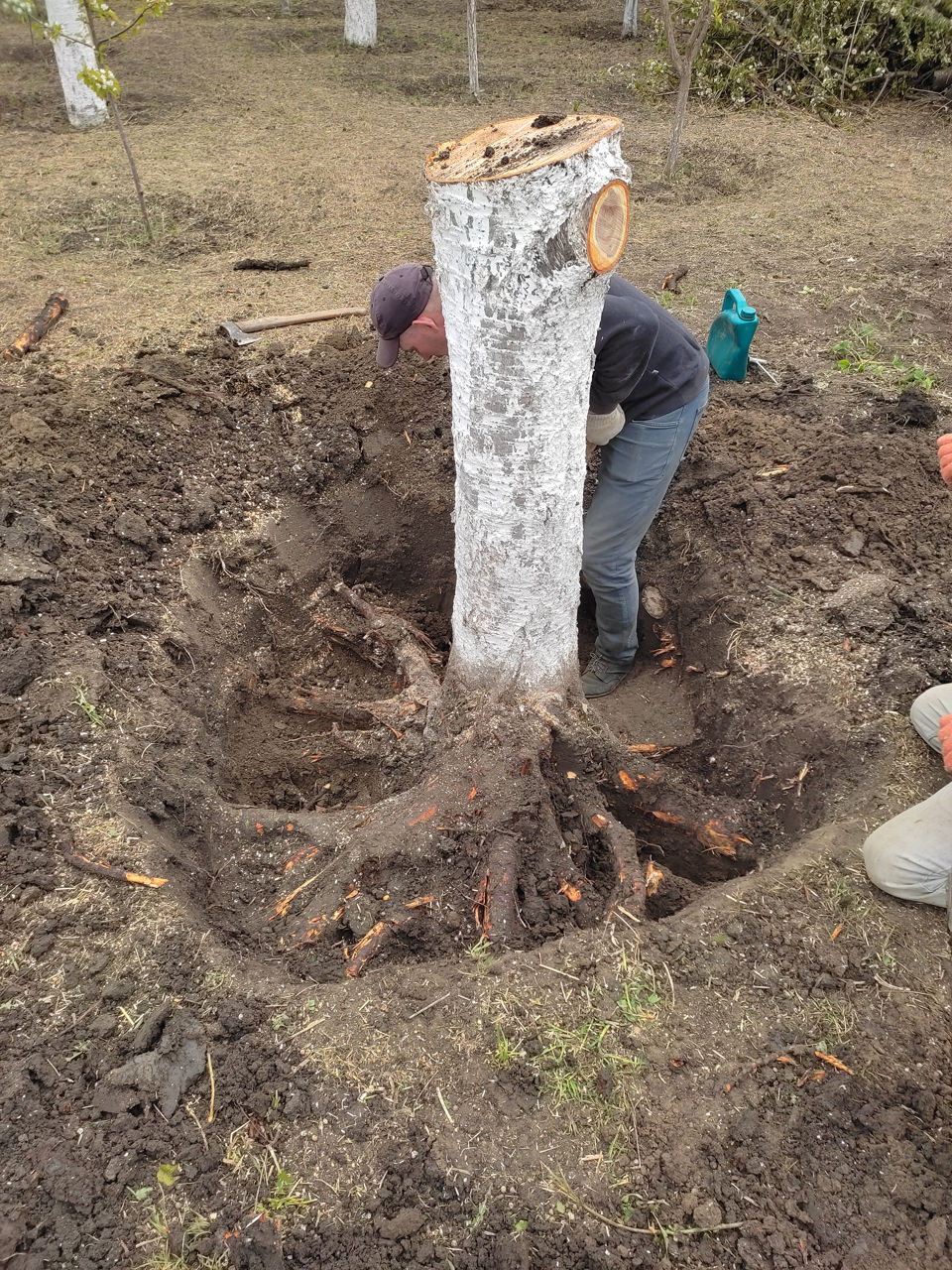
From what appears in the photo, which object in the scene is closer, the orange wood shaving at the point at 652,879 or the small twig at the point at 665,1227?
the small twig at the point at 665,1227

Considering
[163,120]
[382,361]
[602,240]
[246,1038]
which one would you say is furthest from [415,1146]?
[163,120]

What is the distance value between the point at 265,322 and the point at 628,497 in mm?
2816

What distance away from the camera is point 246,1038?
224 centimetres

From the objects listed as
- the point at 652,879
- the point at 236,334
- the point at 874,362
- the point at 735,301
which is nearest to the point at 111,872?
the point at 652,879

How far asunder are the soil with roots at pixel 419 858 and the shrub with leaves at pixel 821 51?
692cm

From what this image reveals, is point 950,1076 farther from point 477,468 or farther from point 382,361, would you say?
→ point 382,361

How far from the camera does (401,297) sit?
2.89m

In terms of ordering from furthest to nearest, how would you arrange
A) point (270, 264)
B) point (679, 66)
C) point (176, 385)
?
point (679, 66) < point (270, 264) < point (176, 385)

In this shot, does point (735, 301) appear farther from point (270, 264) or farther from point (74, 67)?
point (74, 67)

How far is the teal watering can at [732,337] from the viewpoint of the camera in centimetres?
455

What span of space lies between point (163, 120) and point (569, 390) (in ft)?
29.9

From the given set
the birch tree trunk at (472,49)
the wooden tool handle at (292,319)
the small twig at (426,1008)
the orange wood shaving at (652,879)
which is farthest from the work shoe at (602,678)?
the birch tree trunk at (472,49)

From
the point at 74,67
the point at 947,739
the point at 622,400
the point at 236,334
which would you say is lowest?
the point at 947,739

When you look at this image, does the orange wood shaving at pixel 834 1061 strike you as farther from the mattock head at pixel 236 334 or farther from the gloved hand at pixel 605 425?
the mattock head at pixel 236 334
